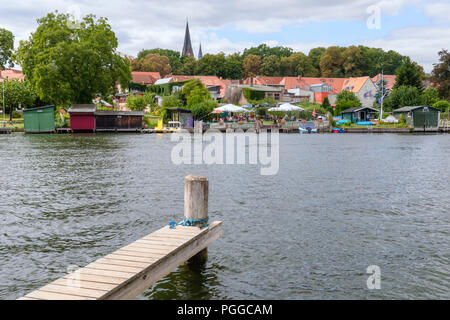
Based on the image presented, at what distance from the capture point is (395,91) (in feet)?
271

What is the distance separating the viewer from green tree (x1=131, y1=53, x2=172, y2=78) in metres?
140

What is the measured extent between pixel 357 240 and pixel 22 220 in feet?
30.1

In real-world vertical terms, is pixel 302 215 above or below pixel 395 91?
below

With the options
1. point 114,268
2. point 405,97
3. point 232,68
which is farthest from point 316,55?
point 114,268

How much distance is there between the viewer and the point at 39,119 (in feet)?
194

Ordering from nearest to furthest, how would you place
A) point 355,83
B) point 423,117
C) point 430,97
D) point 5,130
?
point 5,130, point 423,117, point 430,97, point 355,83

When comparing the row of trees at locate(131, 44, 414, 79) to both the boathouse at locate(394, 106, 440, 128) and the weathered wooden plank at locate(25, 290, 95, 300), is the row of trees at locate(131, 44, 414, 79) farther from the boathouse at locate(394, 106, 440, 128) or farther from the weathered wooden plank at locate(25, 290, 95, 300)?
the weathered wooden plank at locate(25, 290, 95, 300)

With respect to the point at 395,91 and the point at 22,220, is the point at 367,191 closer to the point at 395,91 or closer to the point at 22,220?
the point at 22,220

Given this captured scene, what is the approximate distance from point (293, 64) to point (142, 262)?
135m

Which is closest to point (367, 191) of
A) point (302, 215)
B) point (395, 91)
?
point (302, 215)

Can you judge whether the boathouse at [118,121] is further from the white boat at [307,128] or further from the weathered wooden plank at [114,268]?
the weathered wooden plank at [114,268]

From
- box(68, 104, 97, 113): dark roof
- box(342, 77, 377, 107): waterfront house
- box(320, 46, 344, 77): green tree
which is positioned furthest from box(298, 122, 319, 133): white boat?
box(320, 46, 344, 77): green tree

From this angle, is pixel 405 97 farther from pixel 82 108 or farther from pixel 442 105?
pixel 82 108

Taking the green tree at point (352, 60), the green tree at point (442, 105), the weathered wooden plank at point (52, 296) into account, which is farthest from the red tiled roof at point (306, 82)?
the weathered wooden plank at point (52, 296)
